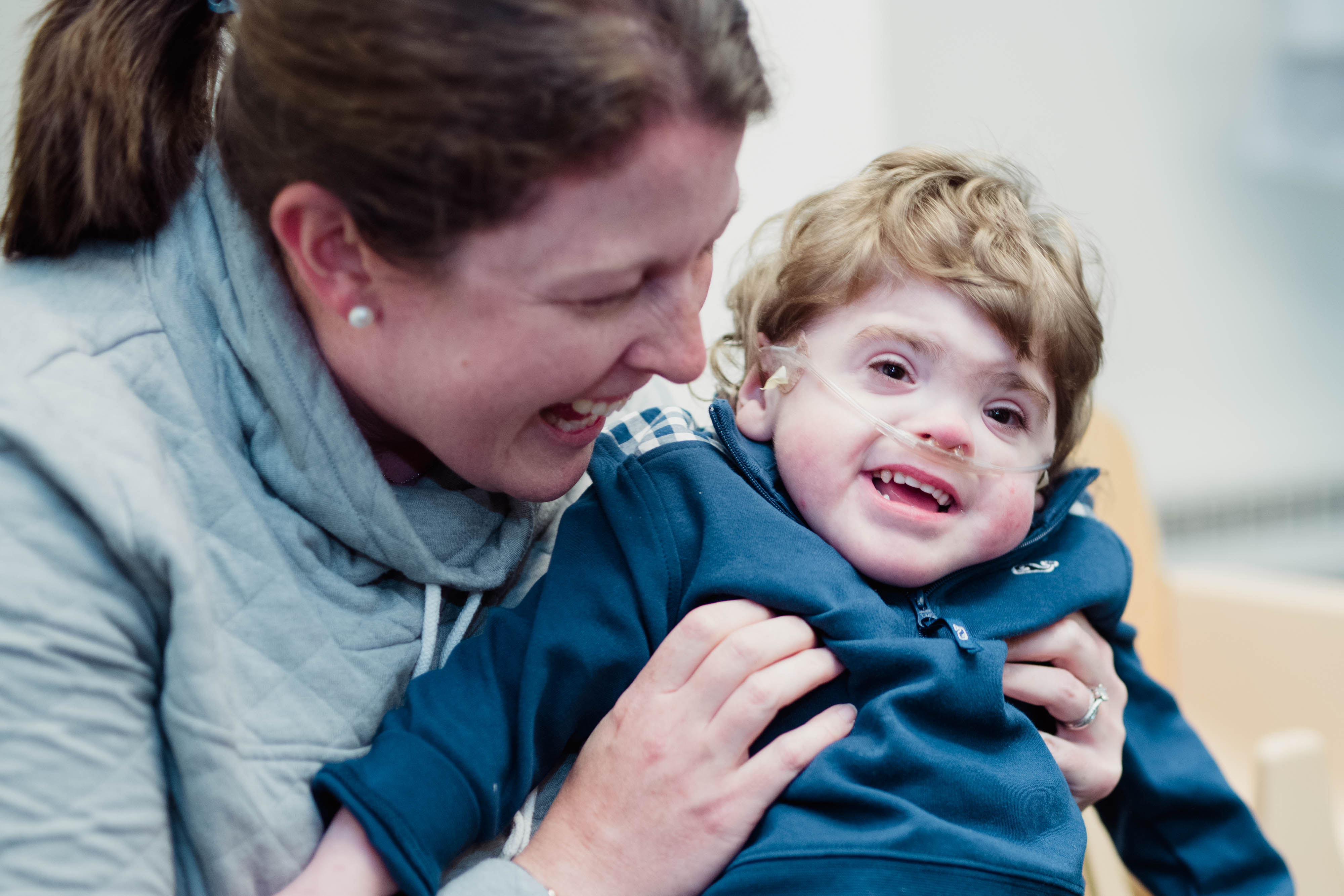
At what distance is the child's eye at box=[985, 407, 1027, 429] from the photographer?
114 centimetres

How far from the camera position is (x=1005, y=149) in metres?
2.74

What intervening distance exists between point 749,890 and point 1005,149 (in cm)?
224

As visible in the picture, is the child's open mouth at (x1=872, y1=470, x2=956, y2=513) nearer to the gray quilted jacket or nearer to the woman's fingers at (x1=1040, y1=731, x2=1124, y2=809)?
the woman's fingers at (x1=1040, y1=731, x2=1124, y2=809)

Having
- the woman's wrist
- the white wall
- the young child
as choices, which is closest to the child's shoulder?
Result: the young child

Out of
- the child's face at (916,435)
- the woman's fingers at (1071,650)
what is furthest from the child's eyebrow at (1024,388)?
the woman's fingers at (1071,650)

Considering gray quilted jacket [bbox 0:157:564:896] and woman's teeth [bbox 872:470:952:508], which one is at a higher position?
gray quilted jacket [bbox 0:157:564:896]

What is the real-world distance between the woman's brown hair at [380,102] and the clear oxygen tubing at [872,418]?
0.29 m

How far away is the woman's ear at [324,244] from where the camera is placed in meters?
0.89

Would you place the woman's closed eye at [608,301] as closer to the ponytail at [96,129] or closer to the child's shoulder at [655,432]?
the child's shoulder at [655,432]

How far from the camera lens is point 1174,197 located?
3.00 m

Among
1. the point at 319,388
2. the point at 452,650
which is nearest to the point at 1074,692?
the point at 452,650

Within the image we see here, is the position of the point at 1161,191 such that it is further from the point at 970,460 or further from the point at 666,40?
the point at 666,40

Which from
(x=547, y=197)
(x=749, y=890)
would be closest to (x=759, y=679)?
(x=749, y=890)

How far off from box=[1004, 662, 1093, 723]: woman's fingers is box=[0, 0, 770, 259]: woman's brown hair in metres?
0.62
